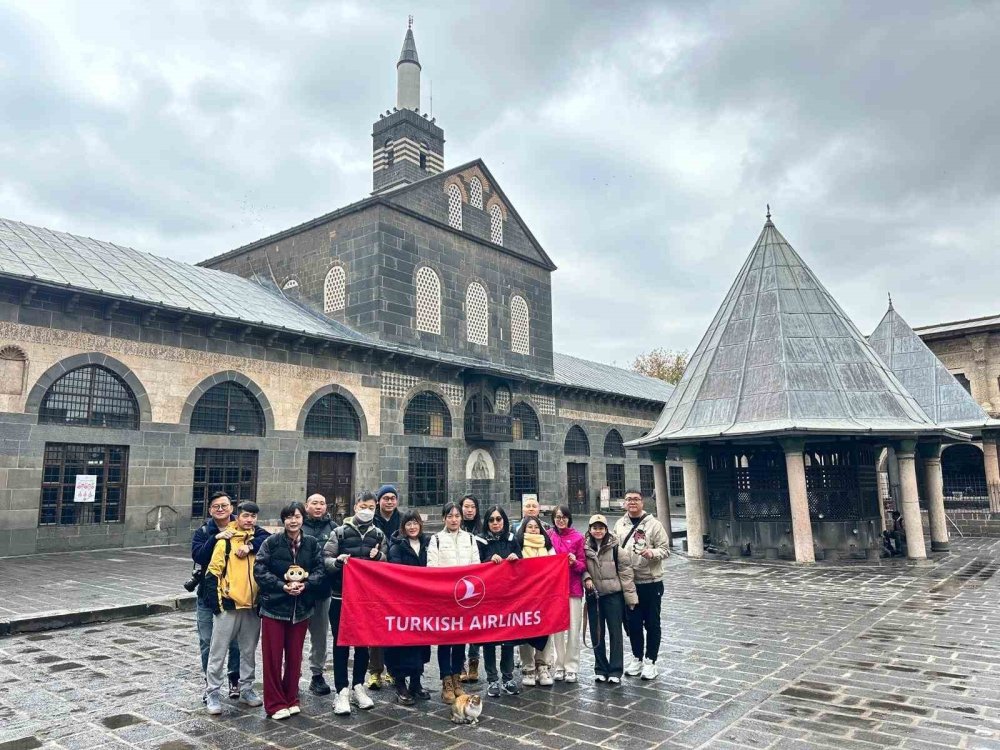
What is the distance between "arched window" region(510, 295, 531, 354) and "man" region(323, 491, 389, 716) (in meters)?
24.5

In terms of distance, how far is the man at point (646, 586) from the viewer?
6652mm

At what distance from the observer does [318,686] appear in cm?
636

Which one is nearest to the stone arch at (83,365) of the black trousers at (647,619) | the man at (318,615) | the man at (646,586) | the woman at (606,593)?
the man at (318,615)

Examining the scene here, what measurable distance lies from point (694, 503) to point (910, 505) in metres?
4.70

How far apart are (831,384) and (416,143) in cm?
2388

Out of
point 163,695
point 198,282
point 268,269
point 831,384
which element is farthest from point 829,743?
point 268,269

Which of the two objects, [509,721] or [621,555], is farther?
[621,555]

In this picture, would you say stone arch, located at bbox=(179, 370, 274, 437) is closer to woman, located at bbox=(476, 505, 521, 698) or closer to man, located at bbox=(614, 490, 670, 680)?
woman, located at bbox=(476, 505, 521, 698)

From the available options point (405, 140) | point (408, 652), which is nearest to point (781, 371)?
point (408, 652)

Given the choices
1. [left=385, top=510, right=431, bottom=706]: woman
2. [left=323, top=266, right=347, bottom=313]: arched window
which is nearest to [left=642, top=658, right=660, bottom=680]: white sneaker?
[left=385, top=510, right=431, bottom=706]: woman

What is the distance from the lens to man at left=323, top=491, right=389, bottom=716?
19.1ft

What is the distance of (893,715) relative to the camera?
5445mm

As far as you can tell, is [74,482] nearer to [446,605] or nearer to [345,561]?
[345,561]

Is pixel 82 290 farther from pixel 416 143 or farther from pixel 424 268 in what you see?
pixel 416 143
